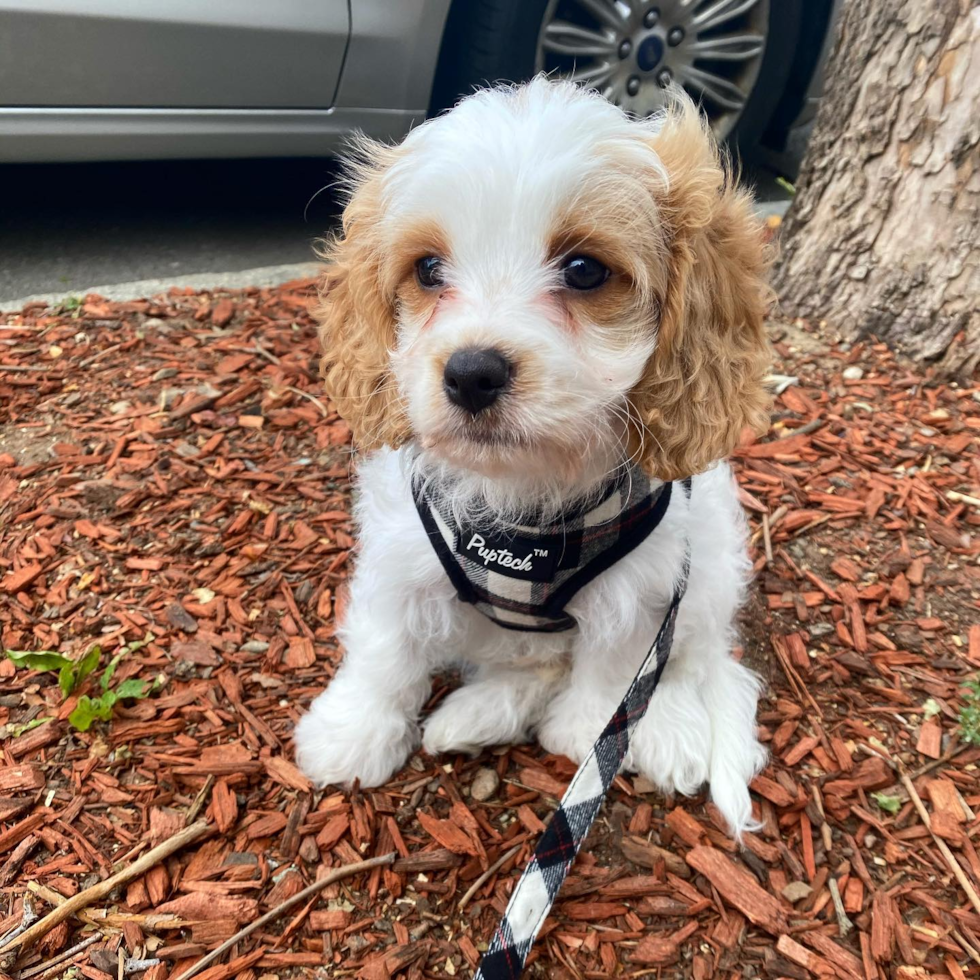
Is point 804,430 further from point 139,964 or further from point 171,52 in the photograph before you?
point 171,52

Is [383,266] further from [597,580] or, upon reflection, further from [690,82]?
[690,82]

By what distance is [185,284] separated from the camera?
14.4ft

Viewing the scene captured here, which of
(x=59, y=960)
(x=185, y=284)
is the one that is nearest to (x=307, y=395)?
(x=185, y=284)

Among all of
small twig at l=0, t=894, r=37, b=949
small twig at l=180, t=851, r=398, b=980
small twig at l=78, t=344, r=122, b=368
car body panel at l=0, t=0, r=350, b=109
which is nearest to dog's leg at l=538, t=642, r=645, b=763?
small twig at l=180, t=851, r=398, b=980

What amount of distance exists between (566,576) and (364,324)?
808 millimetres

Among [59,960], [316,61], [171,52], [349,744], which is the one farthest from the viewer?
[316,61]

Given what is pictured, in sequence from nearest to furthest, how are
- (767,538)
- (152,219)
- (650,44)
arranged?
(767,538) → (650,44) → (152,219)

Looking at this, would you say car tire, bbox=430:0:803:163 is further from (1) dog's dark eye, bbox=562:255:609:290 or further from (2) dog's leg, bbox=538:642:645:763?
(2) dog's leg, bbox=538:642:645:763

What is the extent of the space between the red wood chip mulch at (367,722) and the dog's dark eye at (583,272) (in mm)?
1387

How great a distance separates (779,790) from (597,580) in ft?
2.73

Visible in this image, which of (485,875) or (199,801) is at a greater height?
(485,875)

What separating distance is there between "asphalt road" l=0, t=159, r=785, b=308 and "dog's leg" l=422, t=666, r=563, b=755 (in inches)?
127

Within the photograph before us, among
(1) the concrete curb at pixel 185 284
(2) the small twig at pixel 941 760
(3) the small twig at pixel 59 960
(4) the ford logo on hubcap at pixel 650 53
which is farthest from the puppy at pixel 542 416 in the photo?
(4) the ford logo on hubcap at pixel 650 53

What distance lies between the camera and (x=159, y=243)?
197 inches
